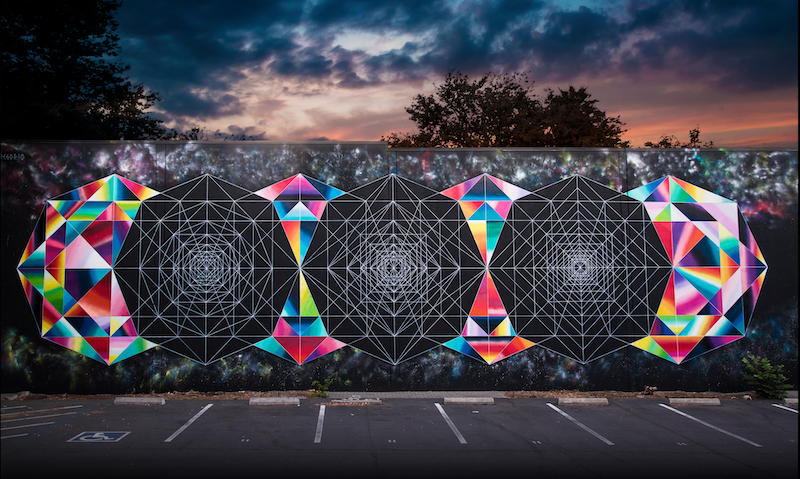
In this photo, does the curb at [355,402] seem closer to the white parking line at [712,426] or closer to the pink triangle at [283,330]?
the pink triangle at [283,330]

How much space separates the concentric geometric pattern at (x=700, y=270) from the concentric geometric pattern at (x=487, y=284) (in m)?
2.59

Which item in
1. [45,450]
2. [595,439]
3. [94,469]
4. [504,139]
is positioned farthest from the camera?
[504,139]

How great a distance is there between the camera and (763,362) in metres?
9.74

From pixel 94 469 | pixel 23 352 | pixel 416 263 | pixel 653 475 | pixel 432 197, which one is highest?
pixel 432 197

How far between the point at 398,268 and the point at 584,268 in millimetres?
3661

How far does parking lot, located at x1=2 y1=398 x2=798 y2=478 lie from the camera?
6.21 m

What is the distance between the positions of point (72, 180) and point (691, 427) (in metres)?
11.7

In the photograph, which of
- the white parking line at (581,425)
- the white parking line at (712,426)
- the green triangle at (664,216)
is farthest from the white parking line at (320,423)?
the green triangle at (664,216)

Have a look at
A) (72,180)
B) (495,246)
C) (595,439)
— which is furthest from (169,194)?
(595,439)

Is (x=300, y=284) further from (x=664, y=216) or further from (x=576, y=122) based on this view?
(x=576, y=122)

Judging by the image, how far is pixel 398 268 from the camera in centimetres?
990

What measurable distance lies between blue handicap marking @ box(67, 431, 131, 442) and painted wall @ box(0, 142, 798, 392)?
2.18 meters

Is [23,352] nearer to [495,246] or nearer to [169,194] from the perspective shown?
[169,194]

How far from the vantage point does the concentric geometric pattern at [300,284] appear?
31.9 ft
